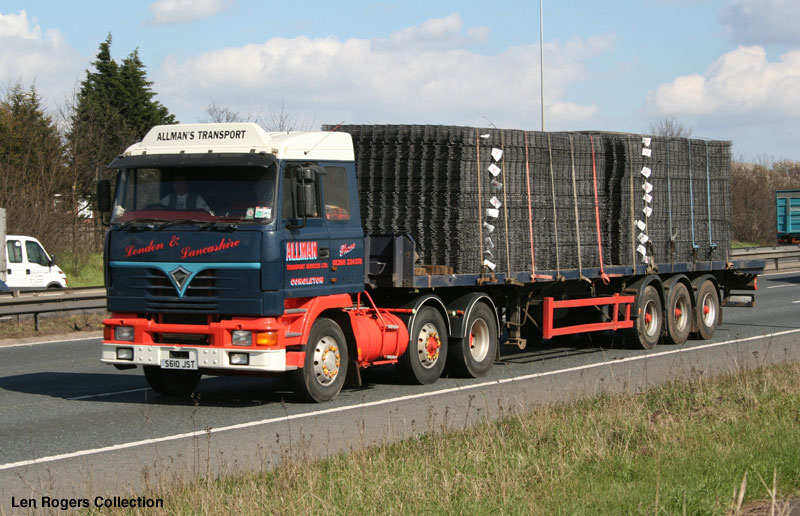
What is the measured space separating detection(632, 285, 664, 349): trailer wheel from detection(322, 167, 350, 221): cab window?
6.83 m

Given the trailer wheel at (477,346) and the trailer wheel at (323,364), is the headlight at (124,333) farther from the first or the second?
the trailer wheel at (477,346)

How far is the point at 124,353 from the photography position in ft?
37.1

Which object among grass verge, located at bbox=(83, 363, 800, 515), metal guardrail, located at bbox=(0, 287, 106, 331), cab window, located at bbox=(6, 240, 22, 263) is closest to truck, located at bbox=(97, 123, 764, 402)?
grass verge, located at bbox=(83, 363, 800, 515)

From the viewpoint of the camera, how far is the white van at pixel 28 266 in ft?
84.3

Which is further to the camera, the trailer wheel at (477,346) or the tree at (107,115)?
the tree at (107,115)

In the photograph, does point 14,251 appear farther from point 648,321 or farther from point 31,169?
point 648,321

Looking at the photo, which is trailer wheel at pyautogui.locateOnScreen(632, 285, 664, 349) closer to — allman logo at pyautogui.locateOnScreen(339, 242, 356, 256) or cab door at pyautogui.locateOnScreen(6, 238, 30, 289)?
allman logo at pyautogui.locateOnScreen(339, 242, 356, 256)

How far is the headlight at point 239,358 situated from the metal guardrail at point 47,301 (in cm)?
991

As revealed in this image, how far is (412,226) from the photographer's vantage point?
13312 millimetres

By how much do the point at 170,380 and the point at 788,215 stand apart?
36.6m

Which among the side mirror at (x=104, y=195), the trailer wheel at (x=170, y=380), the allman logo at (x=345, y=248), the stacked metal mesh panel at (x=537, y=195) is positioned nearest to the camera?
the side mirror at (x=104, y=195)

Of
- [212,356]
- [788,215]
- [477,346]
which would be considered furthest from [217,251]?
[788,215]

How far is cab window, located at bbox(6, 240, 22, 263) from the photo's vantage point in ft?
84.4

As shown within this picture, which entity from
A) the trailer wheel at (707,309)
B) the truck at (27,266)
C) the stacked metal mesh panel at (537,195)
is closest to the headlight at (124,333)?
the stacked metal mesh panel at (537,195)
